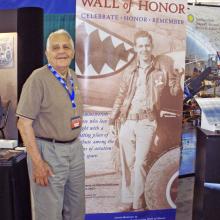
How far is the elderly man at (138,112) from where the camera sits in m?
2.78

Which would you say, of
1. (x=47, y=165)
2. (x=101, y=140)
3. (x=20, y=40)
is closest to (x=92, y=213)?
(x=101, y=140)

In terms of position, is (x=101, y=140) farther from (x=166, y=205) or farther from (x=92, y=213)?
(x=166, y=205)

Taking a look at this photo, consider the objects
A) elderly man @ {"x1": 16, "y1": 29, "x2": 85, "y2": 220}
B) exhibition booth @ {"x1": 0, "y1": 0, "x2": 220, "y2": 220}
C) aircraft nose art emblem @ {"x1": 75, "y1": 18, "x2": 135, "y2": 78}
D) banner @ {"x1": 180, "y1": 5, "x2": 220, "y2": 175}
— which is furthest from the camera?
banner @ {"x1": 180, "y1": 5, "x2": 220, "y2": 175}

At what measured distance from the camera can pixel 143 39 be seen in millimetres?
2760

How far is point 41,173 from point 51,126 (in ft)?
0.98

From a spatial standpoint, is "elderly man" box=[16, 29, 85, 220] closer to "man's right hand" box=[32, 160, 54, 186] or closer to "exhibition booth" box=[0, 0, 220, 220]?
"man's right hand" box=[32, 160, 54, 186]

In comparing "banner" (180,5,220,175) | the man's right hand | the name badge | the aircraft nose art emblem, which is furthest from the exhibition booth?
"banner" (180,5,220,175)

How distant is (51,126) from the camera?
222cm

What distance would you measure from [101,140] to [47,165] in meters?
0.68

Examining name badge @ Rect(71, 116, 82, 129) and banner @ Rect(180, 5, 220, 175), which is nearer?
name badge @ Rect(71, 116, 82, 129)

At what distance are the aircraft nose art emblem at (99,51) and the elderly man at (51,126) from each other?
0.35 metres

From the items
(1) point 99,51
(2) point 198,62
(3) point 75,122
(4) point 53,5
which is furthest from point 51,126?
(2) point 198,62

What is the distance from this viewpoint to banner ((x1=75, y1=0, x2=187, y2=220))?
2.70m

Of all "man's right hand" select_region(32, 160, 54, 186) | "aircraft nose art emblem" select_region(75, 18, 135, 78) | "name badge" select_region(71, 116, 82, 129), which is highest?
"aircraft nose art emblem" select_region(75, 18, 135, 78)
